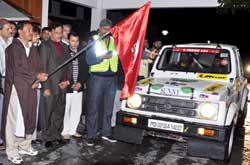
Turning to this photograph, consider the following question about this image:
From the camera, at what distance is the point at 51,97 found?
17.7 feet

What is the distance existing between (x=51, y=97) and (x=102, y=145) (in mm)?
1213

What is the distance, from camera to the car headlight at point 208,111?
4.92 meters

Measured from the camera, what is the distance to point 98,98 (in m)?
5.79

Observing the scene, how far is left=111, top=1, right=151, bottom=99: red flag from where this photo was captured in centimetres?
483

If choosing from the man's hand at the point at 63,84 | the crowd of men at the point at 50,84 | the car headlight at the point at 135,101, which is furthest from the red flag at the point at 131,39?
the man's hand at the point at 63,84

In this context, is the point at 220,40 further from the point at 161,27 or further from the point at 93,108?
the point at 93,108

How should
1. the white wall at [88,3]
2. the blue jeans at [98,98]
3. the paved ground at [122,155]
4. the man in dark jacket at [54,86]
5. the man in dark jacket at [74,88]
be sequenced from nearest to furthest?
the paved ground at [122,155] < the man in dark jacket at [54,86] < the blue jeans at [98,98] < the man in dark jacket at [74,88] < the white wall at [88,3]

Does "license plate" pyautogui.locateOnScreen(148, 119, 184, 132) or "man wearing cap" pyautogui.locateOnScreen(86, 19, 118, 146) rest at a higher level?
"man wearing cap" pyautogui.locateOnScreen(86, 19, 118, 146)

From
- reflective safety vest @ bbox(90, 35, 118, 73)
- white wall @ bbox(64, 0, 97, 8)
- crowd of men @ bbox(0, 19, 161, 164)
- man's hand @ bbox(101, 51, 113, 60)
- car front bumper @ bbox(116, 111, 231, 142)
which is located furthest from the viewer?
white wall @ bbox(64, 0, 97, 8)

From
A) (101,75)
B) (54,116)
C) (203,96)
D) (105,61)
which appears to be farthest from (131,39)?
(54,116)

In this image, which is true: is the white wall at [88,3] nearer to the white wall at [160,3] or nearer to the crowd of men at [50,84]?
the white wall at [160,3]

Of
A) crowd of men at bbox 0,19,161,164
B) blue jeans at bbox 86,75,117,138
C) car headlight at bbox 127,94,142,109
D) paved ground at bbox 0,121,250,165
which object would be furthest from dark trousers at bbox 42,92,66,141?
car headlight at bbox 127,94,142,109

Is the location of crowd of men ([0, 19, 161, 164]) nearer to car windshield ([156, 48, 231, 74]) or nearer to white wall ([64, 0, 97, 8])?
car windshield ([156, 48, 231, 74])

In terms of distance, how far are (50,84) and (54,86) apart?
73 millimetres
